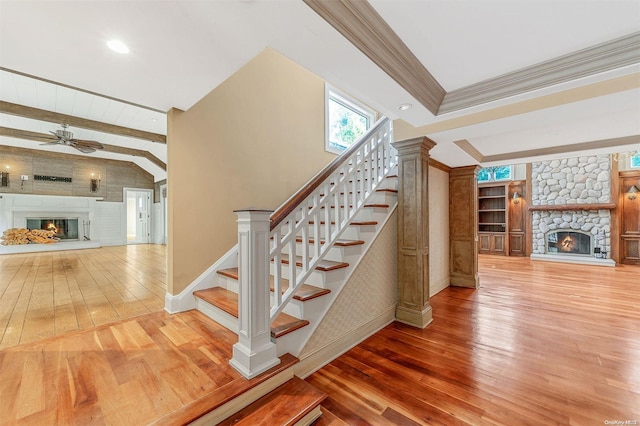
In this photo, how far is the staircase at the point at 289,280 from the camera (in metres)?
1.56

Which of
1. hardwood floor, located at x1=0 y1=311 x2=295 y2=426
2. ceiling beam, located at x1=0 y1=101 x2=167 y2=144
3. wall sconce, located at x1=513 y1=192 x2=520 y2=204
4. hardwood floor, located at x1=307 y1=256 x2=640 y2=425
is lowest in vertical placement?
hardwood floor, located at x1=307 y1=256 x2=640 y2=425

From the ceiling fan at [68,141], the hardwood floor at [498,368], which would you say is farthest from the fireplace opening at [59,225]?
the hardwood floor at [498,368]

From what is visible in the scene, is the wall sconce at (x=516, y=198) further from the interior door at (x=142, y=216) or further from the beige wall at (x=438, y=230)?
the interior door at (x=142, y=216)

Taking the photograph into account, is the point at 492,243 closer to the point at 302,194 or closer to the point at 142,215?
the point at 302,194

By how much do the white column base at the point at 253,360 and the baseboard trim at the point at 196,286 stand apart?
3.79ft

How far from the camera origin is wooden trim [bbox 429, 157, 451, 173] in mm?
3703

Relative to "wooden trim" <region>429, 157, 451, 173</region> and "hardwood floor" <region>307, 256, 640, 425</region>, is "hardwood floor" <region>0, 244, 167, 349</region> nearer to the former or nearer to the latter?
"hardwood floor" <region>307, 256, 640, 425</region>

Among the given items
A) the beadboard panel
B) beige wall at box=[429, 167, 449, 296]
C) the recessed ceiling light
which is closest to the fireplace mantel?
beige wall at box=[429, 167, 449, 296]

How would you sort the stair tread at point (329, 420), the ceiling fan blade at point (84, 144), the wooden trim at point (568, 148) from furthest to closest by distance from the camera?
the ceiling fan blade at point (84, 144) < the wooden trim at point (568, 148) < the stair tread at point (329, 420)

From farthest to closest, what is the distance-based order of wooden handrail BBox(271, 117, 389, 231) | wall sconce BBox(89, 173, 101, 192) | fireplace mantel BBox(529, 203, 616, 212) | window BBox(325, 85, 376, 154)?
wall sconce BBox(89, 173, 101, 192)
fireplace mantel BBox(529, 203, 616, 212)
window BBox(325, 85, 376, 154)
wooden handrail BBox(271, 117, 389, 231)

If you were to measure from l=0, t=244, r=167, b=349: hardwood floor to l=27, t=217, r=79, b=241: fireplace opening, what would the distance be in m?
3.57

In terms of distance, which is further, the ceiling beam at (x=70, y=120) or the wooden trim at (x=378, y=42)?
the ceiling beam at (x=70, y=120)

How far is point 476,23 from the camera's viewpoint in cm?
148

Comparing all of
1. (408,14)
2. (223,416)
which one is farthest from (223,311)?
(408,14)
